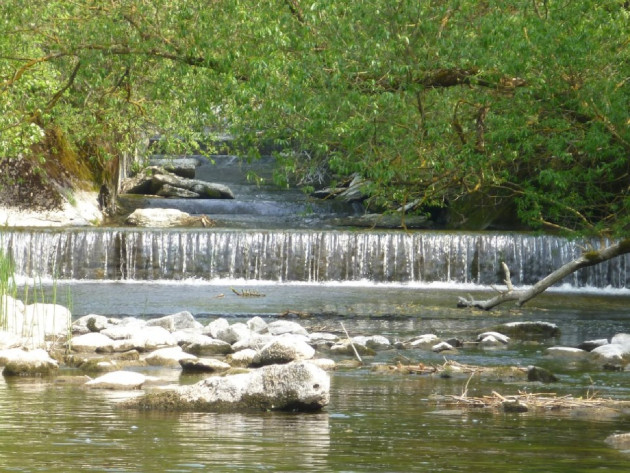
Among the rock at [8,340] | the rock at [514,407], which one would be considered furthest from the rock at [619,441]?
the rock at [8,340]

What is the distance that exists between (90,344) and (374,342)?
3.39 m

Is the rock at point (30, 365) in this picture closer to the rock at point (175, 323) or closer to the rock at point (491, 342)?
the rock at point (175, 323)

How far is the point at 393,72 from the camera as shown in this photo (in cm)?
1205

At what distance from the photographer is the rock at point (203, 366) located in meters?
10.0

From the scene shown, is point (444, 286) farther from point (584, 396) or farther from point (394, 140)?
point (584, 396)

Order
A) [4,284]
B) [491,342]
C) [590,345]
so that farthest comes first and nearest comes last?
[491,342] < [590,345] < [4,284]

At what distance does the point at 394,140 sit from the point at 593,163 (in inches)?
141

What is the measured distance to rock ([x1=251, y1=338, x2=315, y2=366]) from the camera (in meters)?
10.2

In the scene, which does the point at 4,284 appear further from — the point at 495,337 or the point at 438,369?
the point at 495,337

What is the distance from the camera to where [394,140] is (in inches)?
507

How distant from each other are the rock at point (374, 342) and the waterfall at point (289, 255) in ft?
33.9

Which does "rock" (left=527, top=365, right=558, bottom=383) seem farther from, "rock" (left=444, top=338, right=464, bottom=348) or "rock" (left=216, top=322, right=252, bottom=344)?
"rock" (left=216, top=322, right=252, bottom=344)

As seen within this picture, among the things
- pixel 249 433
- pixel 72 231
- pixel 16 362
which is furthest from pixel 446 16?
pixel 72 231

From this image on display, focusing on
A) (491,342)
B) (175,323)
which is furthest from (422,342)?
(175,323)
